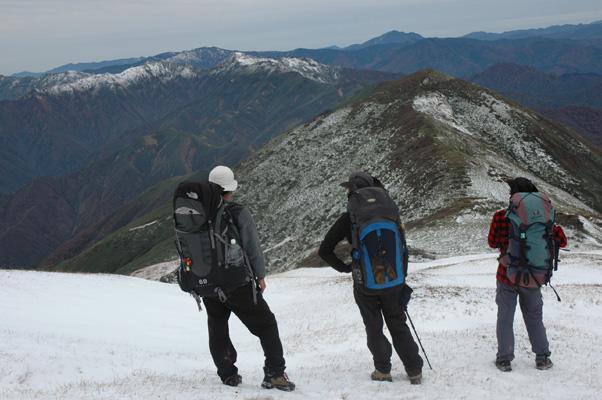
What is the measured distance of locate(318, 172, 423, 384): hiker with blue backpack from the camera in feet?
27.5

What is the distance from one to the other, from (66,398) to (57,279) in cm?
1775

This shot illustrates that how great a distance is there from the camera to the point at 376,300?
8.95m

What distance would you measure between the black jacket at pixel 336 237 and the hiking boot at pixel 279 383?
228cm

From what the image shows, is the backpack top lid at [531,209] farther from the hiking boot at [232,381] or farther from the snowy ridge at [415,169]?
the snowy ridge at [415,169]

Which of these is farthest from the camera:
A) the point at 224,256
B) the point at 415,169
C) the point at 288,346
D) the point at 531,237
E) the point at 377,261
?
the point at 415,169

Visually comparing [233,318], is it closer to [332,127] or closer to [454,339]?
[454,339]

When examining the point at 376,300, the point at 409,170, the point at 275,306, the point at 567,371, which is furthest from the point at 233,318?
the point at 409,170

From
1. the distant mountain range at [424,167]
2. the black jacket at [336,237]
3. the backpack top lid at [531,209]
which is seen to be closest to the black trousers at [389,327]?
the black jacket at [336,237]

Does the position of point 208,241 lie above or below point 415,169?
above

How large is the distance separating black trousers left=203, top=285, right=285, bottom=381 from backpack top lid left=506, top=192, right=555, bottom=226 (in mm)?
5038

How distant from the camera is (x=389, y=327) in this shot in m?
9.04

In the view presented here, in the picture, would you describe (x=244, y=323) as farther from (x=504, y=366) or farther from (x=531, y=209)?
(x=531, y=209)

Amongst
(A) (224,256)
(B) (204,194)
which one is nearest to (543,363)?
(A) (224,256)

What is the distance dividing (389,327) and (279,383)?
228 centimetres
